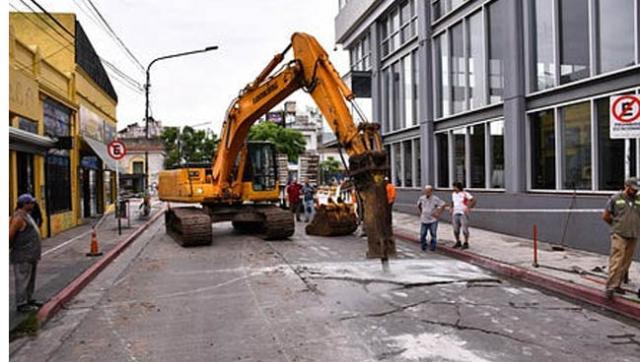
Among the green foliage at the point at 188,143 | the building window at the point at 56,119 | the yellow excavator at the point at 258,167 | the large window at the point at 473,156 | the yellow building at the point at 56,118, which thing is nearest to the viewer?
the yellow excavator at the point at 258,167

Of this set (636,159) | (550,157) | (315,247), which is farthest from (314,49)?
(636,159)

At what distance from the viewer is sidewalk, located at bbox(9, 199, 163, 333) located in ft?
31.2

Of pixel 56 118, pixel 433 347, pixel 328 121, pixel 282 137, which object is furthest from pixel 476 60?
pixel 282 137

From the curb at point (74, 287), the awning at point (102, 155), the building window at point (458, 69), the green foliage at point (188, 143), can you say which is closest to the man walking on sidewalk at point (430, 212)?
the building window at point (458, 69)

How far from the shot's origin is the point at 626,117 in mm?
8781

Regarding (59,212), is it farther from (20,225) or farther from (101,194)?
(20,225)

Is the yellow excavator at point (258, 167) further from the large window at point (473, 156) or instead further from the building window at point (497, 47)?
the building window at point (497, 47)

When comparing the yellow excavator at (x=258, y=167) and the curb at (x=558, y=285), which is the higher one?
the yellow excavator at (x=258, y=167)

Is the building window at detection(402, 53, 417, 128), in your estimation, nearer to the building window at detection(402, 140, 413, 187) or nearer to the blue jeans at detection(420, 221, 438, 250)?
the building window at detection(402, 140, 413, 187)

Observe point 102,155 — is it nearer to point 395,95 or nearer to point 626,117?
point 395,95

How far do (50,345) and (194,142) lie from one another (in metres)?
68.2

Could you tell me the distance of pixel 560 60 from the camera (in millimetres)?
14812

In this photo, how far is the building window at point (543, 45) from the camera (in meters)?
15.3

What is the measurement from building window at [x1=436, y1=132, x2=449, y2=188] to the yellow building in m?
12.6
